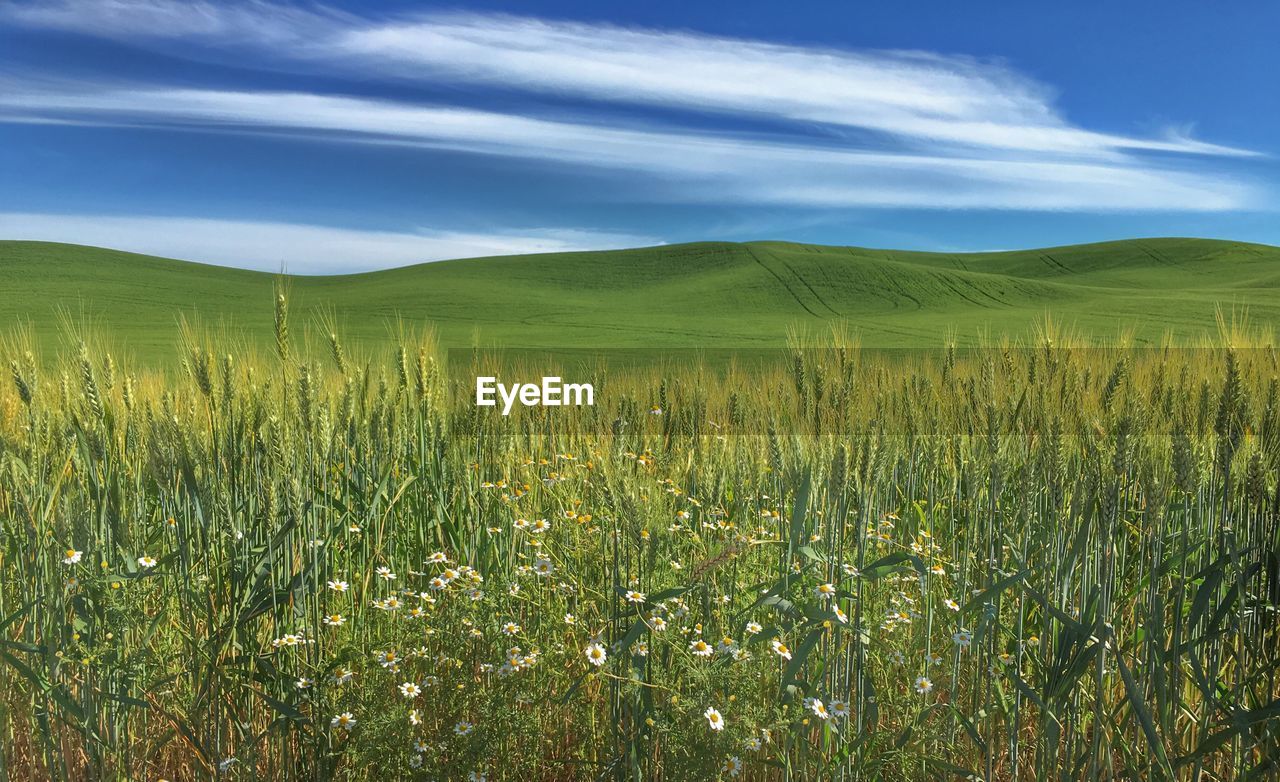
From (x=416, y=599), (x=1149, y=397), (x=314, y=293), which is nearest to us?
(x=416, y=599)

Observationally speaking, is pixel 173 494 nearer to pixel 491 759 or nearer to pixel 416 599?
pixel 416 599

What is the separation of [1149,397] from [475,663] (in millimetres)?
3341

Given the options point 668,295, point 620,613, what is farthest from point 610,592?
point 668,295

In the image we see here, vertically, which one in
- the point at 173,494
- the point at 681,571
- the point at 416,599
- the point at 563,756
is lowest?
the point at 563,756

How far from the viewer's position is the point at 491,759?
2.42 meters

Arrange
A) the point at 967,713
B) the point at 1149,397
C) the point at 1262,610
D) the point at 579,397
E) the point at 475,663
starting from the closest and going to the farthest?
the point at 1262,610 → the point at 967,713 → the point at 475,663 → the point at 1149,397 → the point at 579,397

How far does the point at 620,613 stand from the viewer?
7.40 ft

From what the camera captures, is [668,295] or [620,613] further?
[668,295]

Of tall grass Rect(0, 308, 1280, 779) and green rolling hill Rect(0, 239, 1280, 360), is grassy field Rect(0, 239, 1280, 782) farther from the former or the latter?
green rolling hill Rect(0, 239, 1280, 360)

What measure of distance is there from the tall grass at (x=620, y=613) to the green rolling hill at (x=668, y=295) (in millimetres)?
24579

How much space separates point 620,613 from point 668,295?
1871 inches

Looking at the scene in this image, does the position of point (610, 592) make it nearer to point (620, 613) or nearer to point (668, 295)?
point (620, 613)

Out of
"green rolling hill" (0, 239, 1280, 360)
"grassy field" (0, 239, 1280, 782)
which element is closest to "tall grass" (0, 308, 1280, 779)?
"grassy field" (0, 239, 1280, 782)

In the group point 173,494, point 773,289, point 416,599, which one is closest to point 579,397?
point 416,599
